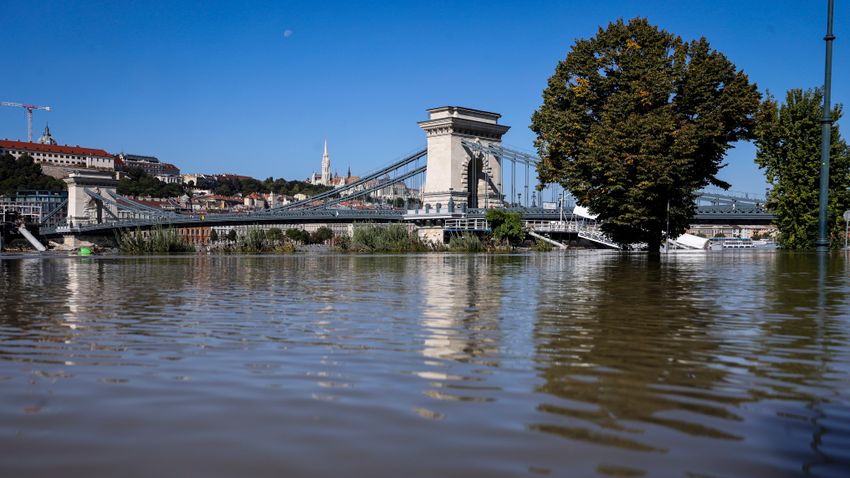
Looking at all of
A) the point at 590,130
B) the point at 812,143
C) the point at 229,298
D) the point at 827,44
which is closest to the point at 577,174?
the point at 590,130

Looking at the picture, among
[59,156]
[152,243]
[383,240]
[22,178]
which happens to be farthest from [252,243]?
[59,156]

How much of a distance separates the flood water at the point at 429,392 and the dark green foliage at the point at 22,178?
14627cm

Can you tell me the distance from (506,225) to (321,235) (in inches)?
2868

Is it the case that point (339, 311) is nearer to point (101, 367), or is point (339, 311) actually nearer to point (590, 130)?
point (101, 367)

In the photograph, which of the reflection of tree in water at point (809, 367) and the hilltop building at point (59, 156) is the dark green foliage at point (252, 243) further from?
the hilltop building at point (59, 156)

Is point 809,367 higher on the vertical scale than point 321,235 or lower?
lower

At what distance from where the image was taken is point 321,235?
12369 centimetres

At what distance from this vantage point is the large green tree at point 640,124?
26.1 meters

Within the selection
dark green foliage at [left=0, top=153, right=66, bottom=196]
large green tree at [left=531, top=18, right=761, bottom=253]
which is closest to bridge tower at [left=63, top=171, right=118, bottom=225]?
dark green foliage at [left=0, top=153, right=66, bottom=196]

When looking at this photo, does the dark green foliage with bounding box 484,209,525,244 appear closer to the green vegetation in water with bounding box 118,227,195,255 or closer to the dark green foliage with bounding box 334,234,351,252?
the dark green foliage with bounding box 334,234,351,252

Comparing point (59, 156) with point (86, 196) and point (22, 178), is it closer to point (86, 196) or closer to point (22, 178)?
point (22, 178)

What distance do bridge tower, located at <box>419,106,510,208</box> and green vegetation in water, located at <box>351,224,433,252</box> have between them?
56.4 ft

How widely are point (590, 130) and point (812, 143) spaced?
11087 millimetres

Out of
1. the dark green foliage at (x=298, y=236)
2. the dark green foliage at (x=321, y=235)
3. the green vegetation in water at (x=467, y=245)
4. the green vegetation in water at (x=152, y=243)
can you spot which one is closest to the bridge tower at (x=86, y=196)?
the dark green foliage at (x=298, y=236)
